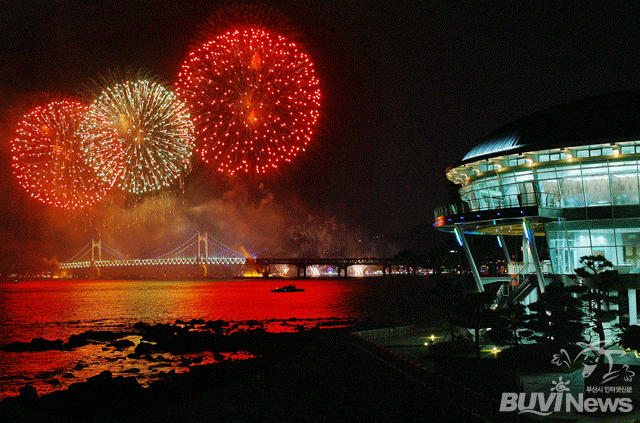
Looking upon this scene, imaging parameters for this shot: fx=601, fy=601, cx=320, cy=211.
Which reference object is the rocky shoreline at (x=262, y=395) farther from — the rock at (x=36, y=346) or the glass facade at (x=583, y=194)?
the rock at (x=36, y=346)

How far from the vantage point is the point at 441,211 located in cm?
3972

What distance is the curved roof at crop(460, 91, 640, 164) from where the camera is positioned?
3203 centimetres

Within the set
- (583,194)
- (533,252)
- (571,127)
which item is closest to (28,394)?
(533,252)

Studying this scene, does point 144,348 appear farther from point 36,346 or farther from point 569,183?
point 569,183

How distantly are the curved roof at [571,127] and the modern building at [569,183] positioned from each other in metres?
0.05

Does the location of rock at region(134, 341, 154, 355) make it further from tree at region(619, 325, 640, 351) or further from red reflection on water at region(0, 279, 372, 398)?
tree at region(619, 325, 640, 351)

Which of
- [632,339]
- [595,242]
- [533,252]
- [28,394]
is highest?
[595,242]

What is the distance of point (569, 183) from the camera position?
3362 centimetres

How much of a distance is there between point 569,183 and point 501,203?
4.31 metres

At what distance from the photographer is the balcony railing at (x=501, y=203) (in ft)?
112

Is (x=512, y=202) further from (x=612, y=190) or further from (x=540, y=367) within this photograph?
(x=540, y=367)

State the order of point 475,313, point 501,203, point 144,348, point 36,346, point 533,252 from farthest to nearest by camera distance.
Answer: point 36,346, point 144,348, point 501,203, point 533,252, point 475,313

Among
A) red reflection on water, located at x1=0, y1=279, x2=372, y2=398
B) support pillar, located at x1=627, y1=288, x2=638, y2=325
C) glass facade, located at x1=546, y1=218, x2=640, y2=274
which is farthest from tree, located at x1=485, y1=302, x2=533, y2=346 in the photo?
red reflection on water, located at x1=0, y1=279, x2=372, y2=398

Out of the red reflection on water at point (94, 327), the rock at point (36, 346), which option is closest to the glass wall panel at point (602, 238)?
the red reflection on water at point (94, 327)
